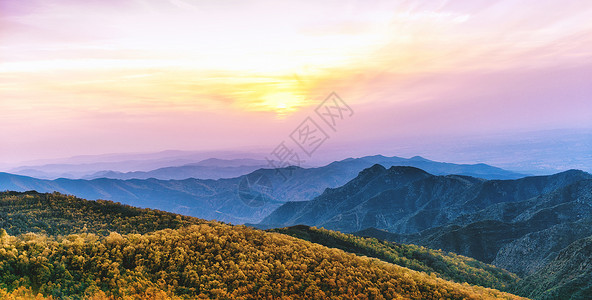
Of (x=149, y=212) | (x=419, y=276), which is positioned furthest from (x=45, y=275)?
(x=419, y=276)

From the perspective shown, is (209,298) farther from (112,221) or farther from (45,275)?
(112,221)

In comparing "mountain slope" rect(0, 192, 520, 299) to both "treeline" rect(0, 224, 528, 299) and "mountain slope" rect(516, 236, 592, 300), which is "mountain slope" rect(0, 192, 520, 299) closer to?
"treeline" rect(0, 224, 528, 299)

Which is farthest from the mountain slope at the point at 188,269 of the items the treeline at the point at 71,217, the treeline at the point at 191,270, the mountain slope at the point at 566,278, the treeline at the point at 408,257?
the mountain slope at the point at 566,278

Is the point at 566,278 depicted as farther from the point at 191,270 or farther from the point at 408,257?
the point at 191,270

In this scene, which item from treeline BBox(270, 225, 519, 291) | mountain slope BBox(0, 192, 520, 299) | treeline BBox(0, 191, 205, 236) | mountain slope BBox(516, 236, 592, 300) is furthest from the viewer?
treeline BBox(270, 225, 519, 291)

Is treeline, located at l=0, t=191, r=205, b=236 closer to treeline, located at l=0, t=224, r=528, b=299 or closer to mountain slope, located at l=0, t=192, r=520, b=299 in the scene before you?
mountain slope, located at l=0, t=192, r=520, b=299

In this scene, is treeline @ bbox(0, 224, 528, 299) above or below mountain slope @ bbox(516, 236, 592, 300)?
above

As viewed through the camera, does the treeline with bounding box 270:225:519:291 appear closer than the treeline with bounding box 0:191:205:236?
No

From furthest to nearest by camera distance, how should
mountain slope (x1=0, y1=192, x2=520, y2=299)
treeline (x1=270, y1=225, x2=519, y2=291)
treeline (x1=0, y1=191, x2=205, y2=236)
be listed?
treeline (x1=270, y1=225, x2=519, y2=291)
treeline (x1=0, y1=191, x2=205, y2=236)
mountain slope (x1=0, y1=192, x2=520, y2=299)

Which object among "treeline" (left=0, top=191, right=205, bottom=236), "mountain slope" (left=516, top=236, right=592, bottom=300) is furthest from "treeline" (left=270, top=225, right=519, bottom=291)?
"treeline" (left=0, top=191, right=205, bottom=236)
